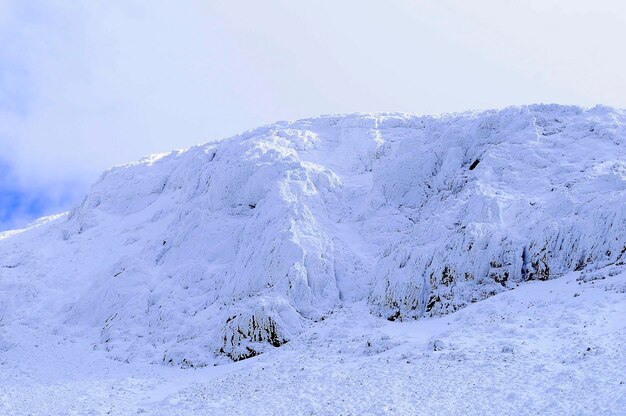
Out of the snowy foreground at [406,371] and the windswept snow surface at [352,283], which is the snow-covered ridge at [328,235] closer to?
the windswept snow surface at [352,283]

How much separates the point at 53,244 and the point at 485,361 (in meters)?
45.2

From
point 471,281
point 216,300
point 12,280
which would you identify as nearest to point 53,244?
point 12,280

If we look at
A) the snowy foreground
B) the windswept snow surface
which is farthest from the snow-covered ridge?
the snowy foreground

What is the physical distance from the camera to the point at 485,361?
20.2 m

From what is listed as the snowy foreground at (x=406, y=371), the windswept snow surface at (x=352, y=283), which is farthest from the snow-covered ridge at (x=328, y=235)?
the snowy foreground at (x=406, y=371)

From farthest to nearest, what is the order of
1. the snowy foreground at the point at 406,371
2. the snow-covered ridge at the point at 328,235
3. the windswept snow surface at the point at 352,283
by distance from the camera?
the snow-covered ridge at the point at 328,235
the windswept snow surface at the point at 352,283
the snowy foreground at the point at 406,371

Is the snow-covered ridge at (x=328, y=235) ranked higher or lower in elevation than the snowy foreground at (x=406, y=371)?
higher

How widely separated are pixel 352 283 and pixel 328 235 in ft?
16.1

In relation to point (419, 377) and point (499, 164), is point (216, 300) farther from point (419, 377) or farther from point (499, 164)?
point (499, 164)

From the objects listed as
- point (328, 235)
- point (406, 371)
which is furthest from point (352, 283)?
point (406, 371)

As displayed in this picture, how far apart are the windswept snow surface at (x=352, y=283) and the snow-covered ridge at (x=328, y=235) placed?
0.49ft

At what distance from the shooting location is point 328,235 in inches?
1513

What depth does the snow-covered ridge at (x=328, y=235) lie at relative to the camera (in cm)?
2944

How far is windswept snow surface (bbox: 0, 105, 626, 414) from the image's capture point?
20.6 m
